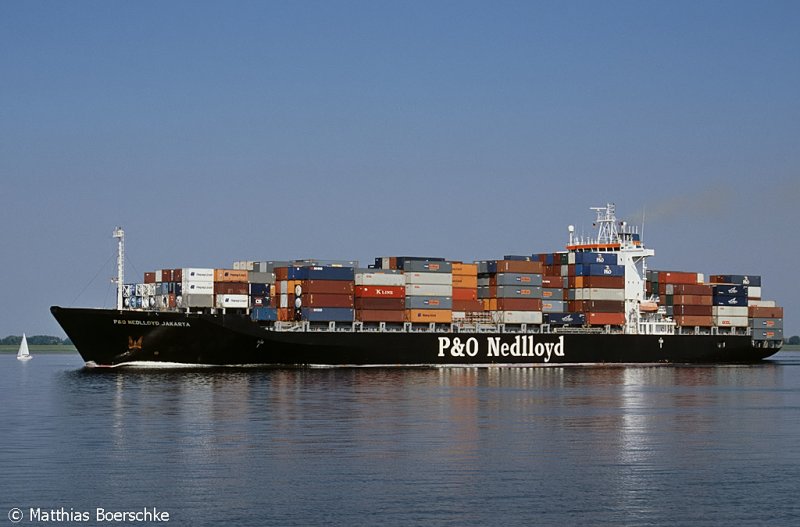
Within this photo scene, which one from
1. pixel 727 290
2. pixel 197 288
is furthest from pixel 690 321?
pixel 197 288

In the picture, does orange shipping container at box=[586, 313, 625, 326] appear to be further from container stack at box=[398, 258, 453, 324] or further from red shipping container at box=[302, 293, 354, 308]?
red shipping container at box=[302, 293, 354, 308]

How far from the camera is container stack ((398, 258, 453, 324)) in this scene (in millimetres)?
81938

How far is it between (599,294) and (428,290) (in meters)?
17.0

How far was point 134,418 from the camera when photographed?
42.2 m

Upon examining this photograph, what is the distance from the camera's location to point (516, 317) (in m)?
87.1

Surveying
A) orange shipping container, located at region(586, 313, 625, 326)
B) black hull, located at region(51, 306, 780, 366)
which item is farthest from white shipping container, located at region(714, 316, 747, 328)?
orange shipping container, located at region(586, 313, 625, 326)

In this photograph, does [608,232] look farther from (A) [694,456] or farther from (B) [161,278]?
(A) [694,456]

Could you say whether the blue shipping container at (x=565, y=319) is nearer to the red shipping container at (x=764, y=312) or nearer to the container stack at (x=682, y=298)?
the container stack at (x=682, y=298)

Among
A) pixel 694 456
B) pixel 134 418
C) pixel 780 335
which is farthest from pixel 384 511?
pixel 780 335

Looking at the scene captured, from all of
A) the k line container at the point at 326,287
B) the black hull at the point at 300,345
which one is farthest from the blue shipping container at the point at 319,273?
the black hull at the point at 300,345

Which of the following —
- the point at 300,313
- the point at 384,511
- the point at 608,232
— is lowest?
the point at 384,511

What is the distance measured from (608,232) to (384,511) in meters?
78.7

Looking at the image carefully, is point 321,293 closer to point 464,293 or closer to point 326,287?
point 326,287

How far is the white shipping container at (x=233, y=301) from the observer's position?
75562 mm
